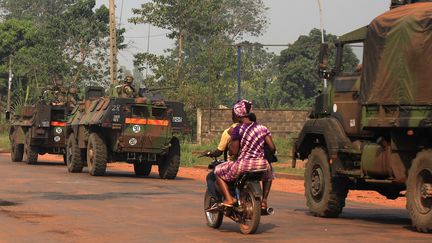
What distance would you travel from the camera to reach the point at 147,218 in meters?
13.0

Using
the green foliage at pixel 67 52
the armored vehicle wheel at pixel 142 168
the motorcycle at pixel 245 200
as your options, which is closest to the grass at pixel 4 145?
the green foliage at pixel 67 52

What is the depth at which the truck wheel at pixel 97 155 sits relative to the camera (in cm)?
2334

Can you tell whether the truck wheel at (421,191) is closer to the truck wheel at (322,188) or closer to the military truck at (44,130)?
the truck wheel at (322,188)

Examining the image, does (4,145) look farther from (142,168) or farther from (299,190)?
(299,190)

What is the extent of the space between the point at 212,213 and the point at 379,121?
110 inches

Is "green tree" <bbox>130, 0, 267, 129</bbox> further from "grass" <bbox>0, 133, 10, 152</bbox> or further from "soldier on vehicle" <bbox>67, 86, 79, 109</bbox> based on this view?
"soldier on vehicle" <bbox>67, 86, 79, 109</bbox>

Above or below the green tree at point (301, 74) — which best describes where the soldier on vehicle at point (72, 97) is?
below

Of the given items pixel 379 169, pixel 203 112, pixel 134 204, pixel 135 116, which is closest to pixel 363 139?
pixel 379 169

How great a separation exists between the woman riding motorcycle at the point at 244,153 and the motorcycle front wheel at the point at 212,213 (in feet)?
1.17

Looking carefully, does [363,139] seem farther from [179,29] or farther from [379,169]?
[179,29]

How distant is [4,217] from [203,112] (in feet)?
107

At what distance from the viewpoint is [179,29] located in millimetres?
→ 58812

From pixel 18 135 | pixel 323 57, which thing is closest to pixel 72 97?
pixel 18 135

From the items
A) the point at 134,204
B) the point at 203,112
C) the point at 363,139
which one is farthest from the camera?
the point at 203,112
